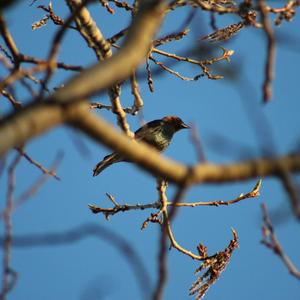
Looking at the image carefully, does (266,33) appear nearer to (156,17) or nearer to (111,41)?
(156,17)

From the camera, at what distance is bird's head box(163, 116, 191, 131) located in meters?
9.30

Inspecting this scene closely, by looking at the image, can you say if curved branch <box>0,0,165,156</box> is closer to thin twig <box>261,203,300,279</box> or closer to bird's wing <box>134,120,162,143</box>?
thin twig <box>261,203,300,279</box>

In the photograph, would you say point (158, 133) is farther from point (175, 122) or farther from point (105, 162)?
point (105, 162)

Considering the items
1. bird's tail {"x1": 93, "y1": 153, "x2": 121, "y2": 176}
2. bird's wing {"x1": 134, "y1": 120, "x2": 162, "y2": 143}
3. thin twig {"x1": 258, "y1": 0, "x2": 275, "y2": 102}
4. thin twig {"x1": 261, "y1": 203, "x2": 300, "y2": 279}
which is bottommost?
thin twig {"x1": 261, "y1": 203, "x2": 300, "y2": 279}

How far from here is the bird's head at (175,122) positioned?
9295 mm

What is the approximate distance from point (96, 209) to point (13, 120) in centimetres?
430

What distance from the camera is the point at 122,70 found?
5.45 ft

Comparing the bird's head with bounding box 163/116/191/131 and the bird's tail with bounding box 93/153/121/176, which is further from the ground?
the bird's head with bounding box 163/116/191/131

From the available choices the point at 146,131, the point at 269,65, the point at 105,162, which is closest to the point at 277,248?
the point at 269,65

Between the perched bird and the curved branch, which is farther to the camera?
the perched bird

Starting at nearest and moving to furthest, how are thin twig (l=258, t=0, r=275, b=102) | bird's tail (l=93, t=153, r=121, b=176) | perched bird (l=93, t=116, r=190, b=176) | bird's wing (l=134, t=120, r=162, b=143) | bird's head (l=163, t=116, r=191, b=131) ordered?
thin twig (l=258, t=0, r=275, b=102)
bird's tail (l=93, t=153, r=121, b=176)
bird's wing (l=134, t=120, r=162, b=143)
perched bird (l=93, t=116, r=190, b=176)
bird's head (l=163, t=116, r=191, b=131)

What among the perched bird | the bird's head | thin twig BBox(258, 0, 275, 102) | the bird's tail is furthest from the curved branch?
the bird's head

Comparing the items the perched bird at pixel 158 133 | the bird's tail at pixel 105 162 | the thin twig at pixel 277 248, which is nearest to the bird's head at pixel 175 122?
the perched bird at pixel 158 133

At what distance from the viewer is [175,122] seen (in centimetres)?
943
